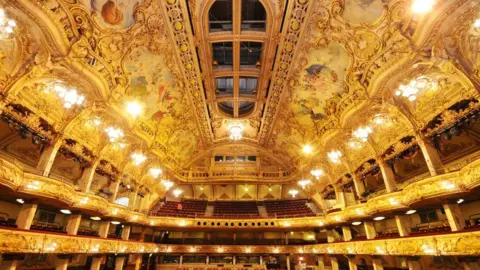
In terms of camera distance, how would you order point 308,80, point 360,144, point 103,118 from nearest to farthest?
point 103,118, point 308,80, point 360,144

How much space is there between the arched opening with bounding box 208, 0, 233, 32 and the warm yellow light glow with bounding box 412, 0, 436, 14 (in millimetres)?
6610

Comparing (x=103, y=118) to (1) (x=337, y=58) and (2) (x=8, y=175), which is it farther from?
(1) (x=337, y=58)

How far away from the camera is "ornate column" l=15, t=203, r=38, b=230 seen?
831 centimetres

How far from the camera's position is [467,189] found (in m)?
7.36

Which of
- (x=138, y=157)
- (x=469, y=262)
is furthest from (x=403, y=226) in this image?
(x=138, y=157)

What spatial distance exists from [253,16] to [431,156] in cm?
959

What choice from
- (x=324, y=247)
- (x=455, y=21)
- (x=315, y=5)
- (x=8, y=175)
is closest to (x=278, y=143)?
(x=324, y=247)

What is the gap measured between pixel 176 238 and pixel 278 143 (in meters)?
11.9

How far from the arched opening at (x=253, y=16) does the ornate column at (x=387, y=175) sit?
8.86m

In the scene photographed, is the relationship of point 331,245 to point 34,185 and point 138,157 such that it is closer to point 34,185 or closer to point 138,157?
point 138,157

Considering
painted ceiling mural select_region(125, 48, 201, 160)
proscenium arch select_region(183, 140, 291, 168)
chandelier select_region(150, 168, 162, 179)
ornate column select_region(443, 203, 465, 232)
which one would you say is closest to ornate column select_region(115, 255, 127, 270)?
chandelier select_region(150, 168, 162, 179)

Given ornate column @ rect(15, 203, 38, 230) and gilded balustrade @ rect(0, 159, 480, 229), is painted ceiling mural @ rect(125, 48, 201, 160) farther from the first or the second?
ornate column @ rect(15, 203, 38, 230)

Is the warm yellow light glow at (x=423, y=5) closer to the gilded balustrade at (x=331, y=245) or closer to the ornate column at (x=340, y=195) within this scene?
the gilded balustrade at (x=331, y=245)

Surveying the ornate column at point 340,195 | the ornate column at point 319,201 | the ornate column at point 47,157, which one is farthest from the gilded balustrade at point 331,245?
the ornate column at point 319,201
